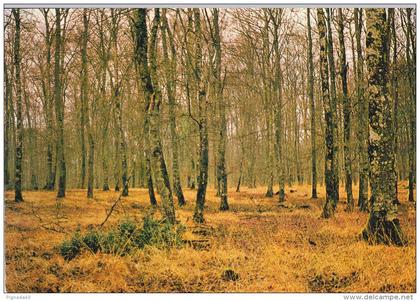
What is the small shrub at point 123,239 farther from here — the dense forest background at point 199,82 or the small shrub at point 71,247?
the dense forest background at point 199,82

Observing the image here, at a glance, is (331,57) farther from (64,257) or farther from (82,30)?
(64,257)

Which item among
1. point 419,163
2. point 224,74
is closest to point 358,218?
point 419,163

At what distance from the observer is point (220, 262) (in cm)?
635

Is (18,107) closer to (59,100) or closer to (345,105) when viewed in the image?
(59,100)

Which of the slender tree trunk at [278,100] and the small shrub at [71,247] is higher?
the slender tree trunk at [278,100]

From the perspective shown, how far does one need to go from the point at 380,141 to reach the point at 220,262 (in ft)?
11.3

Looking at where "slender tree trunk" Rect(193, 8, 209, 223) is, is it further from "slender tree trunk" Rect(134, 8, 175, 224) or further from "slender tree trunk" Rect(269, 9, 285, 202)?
"slender tree trunk" Rect(269, 9, 285, 202)

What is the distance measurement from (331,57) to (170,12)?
5.13m

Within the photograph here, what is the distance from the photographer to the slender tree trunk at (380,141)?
6469 mm

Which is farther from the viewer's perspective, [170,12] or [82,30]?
[170,12]

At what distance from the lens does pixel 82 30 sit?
9641 mm

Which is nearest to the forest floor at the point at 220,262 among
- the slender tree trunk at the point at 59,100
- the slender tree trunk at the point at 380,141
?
the slender tree trunk at the point at 380,141

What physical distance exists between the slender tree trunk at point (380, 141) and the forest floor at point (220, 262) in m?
0.29

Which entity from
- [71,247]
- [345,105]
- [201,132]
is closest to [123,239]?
[71,247]
